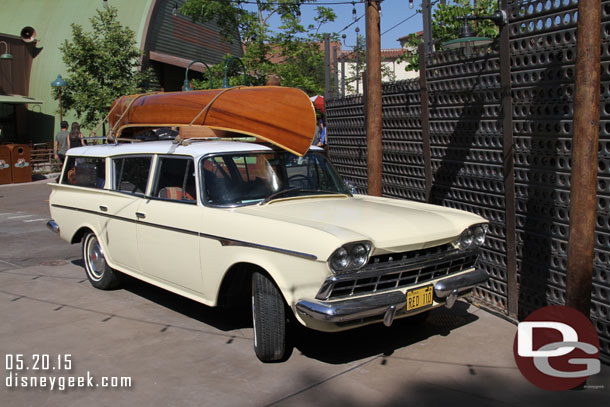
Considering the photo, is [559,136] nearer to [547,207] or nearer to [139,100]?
[547,207]

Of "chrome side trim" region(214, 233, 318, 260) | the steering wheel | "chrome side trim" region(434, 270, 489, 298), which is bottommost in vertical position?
"chrome side trim" region(434, 270, 489, 298)

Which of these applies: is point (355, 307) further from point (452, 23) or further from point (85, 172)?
point (452, 23)

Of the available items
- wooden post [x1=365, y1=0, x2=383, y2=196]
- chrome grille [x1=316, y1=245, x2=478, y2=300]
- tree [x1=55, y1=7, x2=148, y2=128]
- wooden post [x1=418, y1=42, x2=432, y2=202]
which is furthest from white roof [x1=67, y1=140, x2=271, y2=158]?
tree [x1=55, y1=7, x2=148, y2=128]

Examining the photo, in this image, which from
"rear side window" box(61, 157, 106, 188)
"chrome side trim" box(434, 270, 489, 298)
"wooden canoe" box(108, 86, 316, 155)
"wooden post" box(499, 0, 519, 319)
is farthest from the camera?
"rear side window" box(61, 157, 106, 188)

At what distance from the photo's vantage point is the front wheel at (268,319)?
181 inches

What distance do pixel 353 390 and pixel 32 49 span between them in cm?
2625

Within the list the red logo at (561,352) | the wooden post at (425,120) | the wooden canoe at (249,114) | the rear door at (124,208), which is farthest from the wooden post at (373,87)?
the red logo at (561,352)

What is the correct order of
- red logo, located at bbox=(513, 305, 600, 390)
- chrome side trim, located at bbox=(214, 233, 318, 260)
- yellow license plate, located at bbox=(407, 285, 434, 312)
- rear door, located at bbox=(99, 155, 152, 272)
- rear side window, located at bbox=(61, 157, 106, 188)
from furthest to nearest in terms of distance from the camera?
rear side window, located at bbox=(61, 157, 106, 188)
rear door, located at bbox=(99, 155, 152, 272)
yellow license plate, located at bbox=(407, 285, 434, 312)
red logo, located at bbox=(513, 305, 600, 390)
chrome side trim, located at bbox=(214, 233, 318, 260)

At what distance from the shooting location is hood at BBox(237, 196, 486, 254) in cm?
440

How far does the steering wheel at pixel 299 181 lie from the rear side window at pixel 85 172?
7.75 ft

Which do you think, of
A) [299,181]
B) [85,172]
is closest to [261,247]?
[299,181]

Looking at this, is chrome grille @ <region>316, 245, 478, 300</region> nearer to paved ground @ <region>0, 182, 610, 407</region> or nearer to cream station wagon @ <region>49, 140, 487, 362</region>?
cream station wagon @ <region>49, 140, 487, 362</region>

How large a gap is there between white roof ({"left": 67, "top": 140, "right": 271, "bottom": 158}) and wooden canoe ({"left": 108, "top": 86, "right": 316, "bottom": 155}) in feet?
0.44

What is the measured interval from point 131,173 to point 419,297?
330 centimetres
